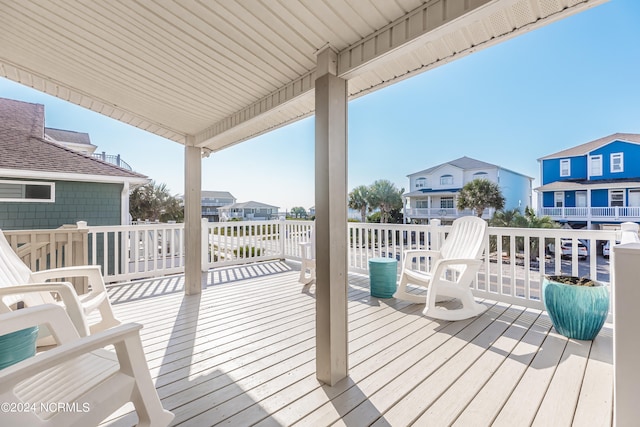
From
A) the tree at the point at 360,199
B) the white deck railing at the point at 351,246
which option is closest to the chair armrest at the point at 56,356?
the white deck railing at the point at 351,246

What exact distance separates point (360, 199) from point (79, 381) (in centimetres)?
2400

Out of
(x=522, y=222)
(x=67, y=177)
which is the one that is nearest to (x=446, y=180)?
(x=522, y=222)

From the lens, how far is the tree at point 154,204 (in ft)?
71.0

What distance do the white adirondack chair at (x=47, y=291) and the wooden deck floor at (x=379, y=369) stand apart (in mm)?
533

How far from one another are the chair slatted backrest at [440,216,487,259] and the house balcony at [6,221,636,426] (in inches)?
10.6

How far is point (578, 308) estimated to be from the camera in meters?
2.58

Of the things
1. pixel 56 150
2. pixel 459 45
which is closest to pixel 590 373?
pixel 459 45

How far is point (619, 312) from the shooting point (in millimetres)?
1381

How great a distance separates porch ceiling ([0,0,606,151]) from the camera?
1.61m

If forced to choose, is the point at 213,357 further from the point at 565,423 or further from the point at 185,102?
the point at 185,102

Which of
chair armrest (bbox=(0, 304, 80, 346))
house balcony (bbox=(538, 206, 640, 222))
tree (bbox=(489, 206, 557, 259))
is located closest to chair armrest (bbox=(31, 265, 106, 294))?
chair armrest (bbox=(0, 304, 80, 346))

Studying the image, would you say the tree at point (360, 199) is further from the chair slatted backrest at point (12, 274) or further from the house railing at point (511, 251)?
the chair slatted backrest at point (12, 274)

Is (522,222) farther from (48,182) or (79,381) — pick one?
(48,182)

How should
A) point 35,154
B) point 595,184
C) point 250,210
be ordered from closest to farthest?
point 35,154, point 595,184, point 250,210
